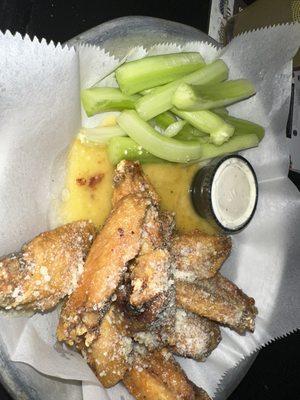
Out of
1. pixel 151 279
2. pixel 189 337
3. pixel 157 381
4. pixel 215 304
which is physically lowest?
pixel 157 381

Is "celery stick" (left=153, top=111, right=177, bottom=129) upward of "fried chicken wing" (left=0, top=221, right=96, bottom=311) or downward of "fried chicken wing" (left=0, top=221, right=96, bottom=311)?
upward

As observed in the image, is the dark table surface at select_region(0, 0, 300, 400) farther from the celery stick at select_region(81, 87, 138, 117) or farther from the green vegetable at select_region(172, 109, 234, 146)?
the green vegetable at select_region(172, 109, 234, 146)

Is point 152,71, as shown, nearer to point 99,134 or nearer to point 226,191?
point 99,134

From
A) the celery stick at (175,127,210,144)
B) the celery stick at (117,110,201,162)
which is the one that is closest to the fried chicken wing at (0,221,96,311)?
the celery stick at (117,110,201,162)

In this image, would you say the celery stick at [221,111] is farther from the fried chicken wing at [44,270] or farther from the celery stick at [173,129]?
the fried chicken wing at [44,270]

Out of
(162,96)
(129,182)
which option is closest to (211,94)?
(162,96)

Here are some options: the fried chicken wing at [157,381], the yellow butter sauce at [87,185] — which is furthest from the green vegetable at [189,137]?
the fried chicken wing at [157,381]
